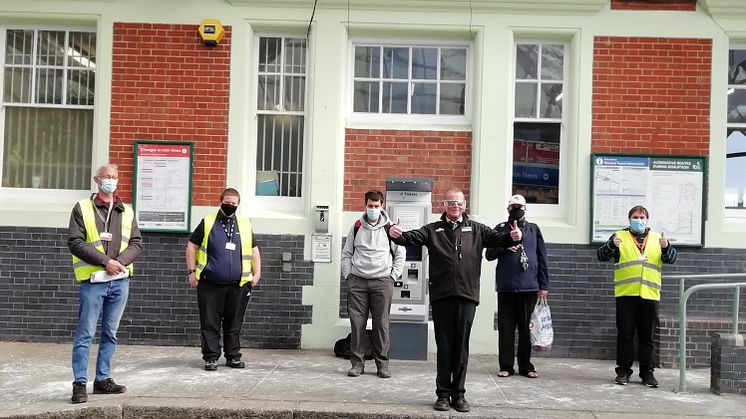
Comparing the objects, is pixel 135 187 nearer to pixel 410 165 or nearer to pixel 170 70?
pixel 170 70

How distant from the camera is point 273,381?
712cm

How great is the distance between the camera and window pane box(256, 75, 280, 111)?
30.3 ft

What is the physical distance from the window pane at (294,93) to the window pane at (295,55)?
0.10 m

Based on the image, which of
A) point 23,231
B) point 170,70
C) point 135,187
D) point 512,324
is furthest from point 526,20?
point 23,231

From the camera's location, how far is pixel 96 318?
629 cm

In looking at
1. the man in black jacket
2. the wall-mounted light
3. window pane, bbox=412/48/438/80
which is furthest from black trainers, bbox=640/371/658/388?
the wall-mounted light

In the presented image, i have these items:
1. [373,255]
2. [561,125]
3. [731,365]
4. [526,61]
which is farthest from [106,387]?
[526,61]

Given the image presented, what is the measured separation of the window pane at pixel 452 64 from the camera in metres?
9.23

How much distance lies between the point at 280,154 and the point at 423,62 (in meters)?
2.08

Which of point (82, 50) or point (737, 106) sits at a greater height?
point (82, 50)

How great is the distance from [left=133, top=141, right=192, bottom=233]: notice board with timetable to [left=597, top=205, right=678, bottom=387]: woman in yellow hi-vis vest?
4.75 metres

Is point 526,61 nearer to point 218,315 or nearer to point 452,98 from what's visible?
point 452,98

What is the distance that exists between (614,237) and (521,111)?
2.30m

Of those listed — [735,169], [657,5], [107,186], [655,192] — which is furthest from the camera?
[735,169]
